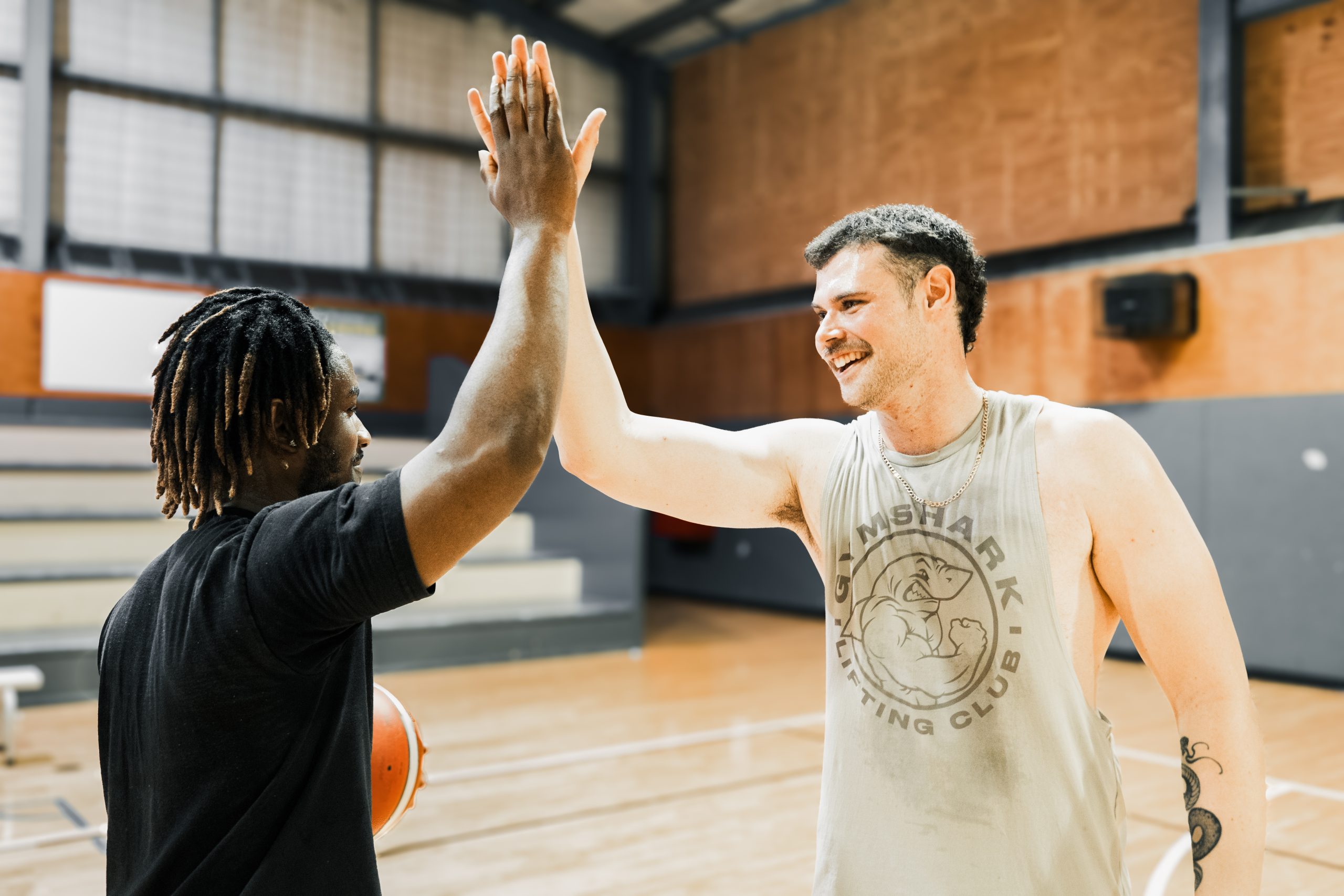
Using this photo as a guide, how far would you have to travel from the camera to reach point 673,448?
1.62 meters

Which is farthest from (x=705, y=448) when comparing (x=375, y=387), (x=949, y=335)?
(x=375, y=387)

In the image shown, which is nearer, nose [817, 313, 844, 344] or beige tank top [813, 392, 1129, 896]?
beige tank top [813, 392, 1129, 896]

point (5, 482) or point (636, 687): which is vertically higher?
point (5, 482)

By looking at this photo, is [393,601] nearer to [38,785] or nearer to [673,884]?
[673,884]

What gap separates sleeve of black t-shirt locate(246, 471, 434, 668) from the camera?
0.92 meters

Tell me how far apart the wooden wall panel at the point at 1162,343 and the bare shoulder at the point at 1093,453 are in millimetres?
5715

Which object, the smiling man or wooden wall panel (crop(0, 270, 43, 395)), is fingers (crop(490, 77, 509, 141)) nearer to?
the smiling man

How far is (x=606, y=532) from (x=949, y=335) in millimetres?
6178

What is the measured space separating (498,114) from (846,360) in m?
0.66

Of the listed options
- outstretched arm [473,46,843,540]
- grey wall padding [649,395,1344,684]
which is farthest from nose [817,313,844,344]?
grey wall padding [649,395,1344,684]

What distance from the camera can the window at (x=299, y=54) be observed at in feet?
29.1

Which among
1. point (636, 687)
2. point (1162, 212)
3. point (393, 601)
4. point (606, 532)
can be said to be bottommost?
point (636, 687)

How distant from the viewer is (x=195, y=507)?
1.16 meters

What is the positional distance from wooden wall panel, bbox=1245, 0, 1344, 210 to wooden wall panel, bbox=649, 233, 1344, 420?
2.07ft
